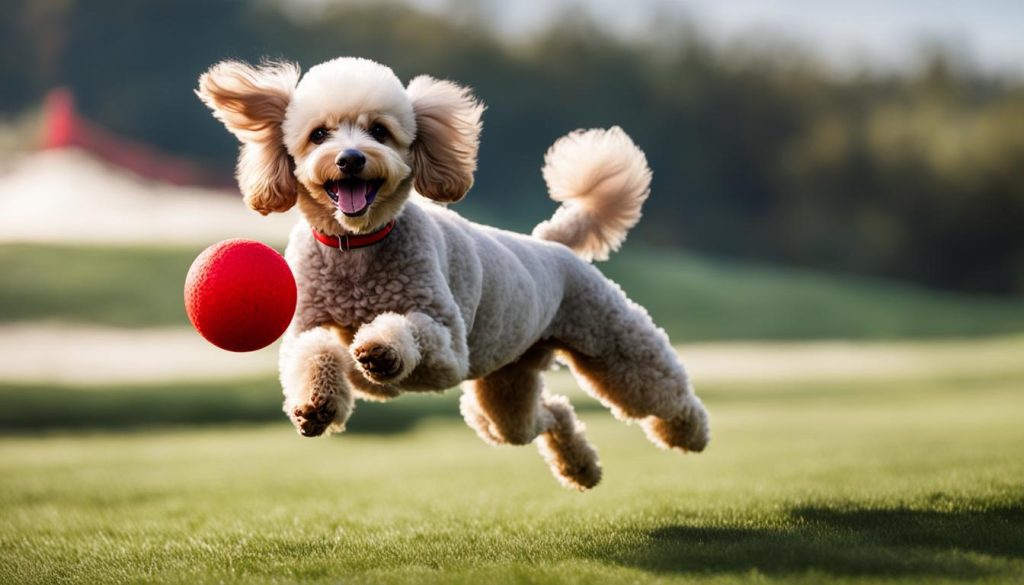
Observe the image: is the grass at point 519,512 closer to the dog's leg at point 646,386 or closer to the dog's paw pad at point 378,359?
the dog's leg at point 646,386

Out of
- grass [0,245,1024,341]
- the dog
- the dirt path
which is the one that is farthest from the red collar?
grass [0,245,1024,341]

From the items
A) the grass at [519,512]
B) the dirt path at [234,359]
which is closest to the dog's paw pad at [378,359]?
the grass at [519,512]

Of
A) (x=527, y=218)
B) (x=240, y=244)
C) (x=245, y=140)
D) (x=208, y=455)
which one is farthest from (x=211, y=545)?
(x=527, y=218)

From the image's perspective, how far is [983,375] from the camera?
61.8ft

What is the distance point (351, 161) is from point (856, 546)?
2.21 metres

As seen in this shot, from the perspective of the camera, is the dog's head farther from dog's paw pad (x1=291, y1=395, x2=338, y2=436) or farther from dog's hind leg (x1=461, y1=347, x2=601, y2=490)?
dog's hind leg (x1=461, y1=347, x2=601, y2=490)

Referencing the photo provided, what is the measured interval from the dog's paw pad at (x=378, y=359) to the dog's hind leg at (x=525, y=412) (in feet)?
5.43

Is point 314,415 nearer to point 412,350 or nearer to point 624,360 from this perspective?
point 412,350

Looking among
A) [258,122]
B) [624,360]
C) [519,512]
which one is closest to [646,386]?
[624,360]

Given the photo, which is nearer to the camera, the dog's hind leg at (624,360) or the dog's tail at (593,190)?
the dog's hind leg at (624,360)

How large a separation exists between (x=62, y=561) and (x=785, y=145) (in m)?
39.6

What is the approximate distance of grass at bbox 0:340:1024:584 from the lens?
153 inches

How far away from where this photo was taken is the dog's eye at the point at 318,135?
4.00 meters

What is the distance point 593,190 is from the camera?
558 centimetres
